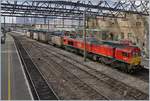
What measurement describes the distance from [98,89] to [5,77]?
25.7ft

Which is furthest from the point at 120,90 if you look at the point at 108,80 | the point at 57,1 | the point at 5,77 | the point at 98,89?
the point at 57,1

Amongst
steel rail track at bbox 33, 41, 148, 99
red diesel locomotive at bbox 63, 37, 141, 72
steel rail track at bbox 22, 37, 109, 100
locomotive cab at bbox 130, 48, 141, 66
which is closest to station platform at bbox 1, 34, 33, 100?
steel rail track at bbox 22, 37, 109, 100

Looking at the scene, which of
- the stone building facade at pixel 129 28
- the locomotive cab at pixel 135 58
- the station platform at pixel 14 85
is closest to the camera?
the station platform at pixel 14 85

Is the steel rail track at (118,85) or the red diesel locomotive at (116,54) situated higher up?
the red diesel locomotive at (116,54)

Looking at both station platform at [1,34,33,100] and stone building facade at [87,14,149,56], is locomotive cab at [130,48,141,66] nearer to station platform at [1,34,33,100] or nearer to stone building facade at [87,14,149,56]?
station platform at [1,34,33,100]

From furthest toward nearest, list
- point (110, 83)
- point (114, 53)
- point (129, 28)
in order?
point (129, 28) → point (114, 53) → point (110, 83)

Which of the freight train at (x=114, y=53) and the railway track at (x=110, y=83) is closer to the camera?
the railway track at (x=110, y=83)

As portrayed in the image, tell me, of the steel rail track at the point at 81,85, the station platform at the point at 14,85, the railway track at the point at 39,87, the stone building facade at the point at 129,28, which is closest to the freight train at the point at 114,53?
the steel rail track at the point at 81,85

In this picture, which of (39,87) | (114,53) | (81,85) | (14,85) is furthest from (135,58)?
(14,85)

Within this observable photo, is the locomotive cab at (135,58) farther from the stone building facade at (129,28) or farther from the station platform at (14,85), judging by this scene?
the stone building facade at (129,28)

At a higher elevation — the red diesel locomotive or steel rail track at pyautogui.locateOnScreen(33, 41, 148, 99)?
the red diesel locomotive

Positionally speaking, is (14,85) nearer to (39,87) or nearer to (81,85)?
(39,87)

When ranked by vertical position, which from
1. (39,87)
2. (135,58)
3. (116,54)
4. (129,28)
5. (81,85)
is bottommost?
(39,87)

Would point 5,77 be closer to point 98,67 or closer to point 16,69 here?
point 16,69
